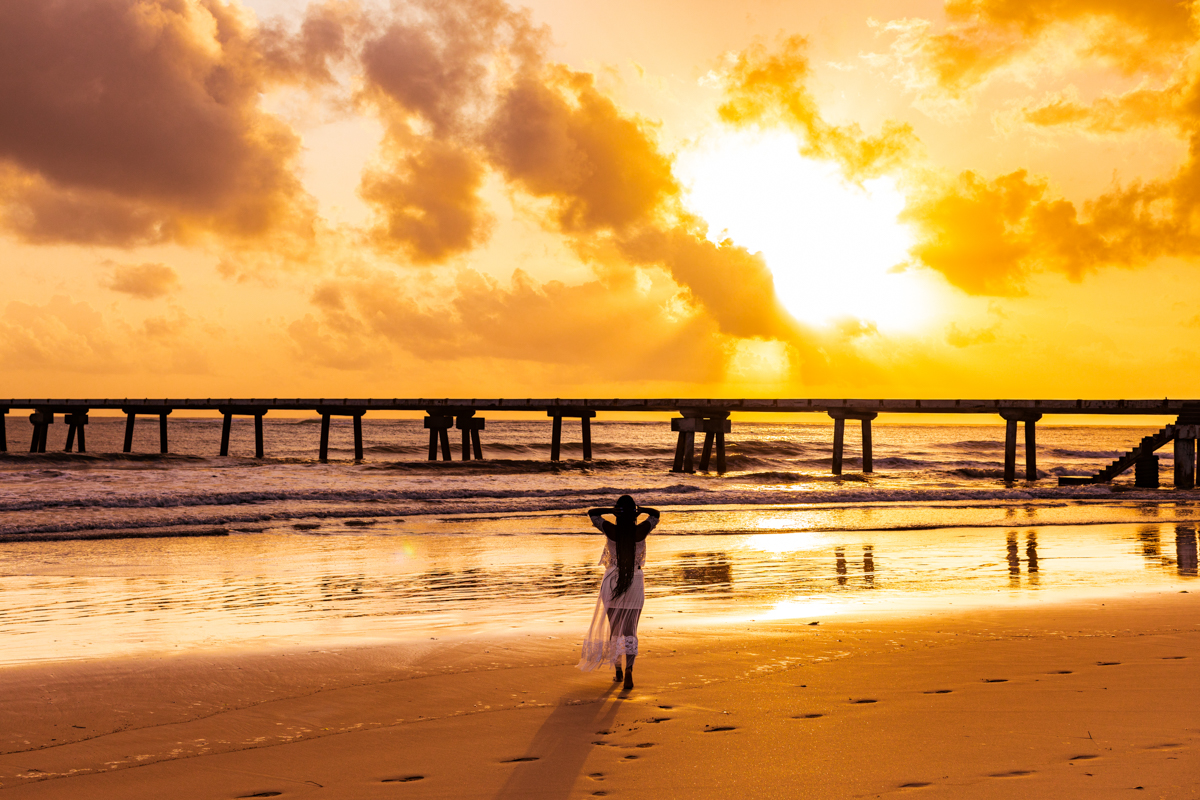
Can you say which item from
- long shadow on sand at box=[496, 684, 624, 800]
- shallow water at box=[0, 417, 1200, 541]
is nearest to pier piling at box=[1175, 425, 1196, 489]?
shallow water at box=[0, 417, 1200, 541]

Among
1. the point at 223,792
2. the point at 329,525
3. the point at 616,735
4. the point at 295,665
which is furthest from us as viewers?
the point at 329,525

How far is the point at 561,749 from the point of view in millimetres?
5070

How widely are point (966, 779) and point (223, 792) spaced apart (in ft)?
12.7

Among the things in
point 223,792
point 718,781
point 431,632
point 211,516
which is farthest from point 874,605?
point 211,516

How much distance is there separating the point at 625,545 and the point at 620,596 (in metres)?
0.37

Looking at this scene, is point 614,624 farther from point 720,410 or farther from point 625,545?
point 720,410

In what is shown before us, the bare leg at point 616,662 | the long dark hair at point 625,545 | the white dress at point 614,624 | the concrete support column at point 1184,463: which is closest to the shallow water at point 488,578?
the bare leg at point 616,662

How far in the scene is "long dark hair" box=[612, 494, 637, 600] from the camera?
617cm

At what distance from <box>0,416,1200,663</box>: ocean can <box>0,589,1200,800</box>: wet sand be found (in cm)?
118

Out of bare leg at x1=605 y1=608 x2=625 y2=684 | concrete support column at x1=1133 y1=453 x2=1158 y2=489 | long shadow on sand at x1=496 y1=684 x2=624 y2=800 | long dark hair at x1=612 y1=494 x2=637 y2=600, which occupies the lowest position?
long shadow on sand at x1=496 y1=684 x2=624 y2=800

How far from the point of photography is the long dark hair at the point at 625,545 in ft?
20.2

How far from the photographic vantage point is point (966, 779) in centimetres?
455

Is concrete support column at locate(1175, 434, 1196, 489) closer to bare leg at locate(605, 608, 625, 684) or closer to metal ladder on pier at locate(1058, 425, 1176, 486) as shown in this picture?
metal ladder on pier at locate(1058, 425, 1176, 486)

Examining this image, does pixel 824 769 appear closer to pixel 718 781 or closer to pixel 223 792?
pixel 718 781
